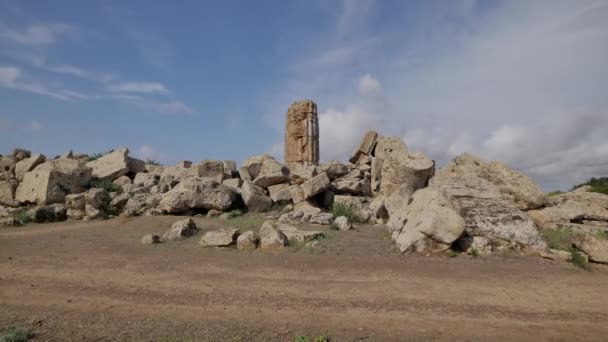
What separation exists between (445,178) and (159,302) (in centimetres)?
936

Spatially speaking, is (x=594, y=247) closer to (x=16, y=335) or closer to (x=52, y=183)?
(x=16, y=335)

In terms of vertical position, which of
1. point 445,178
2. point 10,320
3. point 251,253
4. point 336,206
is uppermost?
point 445,178

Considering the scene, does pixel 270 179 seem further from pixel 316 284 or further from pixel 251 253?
pixel 316 284

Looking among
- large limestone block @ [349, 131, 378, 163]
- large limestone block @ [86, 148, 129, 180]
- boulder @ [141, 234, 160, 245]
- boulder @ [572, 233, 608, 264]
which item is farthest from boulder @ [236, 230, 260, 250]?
large limestone block @ [86, 148, 129, 180]

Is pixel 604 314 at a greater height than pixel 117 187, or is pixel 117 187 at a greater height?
pixel 117 187

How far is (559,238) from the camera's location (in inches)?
375

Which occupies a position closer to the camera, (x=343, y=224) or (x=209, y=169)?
(x=343, y=224)

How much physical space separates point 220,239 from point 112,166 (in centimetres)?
1125

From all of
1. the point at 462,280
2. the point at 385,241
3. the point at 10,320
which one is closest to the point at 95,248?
the point at 10,320

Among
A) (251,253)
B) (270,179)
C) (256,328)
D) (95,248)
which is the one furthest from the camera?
(270,179)

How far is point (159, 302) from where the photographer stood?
5625 millimetres

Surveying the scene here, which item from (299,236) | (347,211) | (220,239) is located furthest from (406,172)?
(220,239)

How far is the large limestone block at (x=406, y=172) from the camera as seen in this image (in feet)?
44.3

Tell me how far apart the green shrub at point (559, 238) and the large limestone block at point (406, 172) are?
4.16 meters
